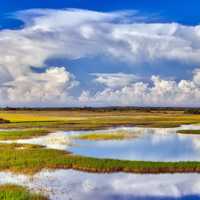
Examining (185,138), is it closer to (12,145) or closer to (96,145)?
(96,145)

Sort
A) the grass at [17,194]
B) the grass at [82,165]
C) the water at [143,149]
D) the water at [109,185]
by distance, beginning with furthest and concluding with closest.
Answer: the water at [143,149] < the grass at [82,165] < the water at [109,185] < the grass at [17,194]

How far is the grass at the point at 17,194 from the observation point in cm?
1798

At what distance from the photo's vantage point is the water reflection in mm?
19853

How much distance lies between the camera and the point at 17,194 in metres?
18.5

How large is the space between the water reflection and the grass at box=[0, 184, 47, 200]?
31.4 inches

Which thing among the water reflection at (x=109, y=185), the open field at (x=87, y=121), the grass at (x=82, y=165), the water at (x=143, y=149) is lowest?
the water reflection at (x=109, y=185)

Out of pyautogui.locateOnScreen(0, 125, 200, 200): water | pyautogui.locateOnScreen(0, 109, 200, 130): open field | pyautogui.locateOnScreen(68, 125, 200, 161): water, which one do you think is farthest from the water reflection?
pyautogui.locateOnScreen(0, 109, 200, 130): open field

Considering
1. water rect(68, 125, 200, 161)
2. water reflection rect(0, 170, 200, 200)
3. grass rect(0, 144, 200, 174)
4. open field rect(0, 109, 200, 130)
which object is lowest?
water reflection rect(0, 170, 200, 200)

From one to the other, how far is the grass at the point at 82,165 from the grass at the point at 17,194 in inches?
215

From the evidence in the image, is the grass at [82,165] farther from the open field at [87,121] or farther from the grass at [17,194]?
the open field at [87,121]

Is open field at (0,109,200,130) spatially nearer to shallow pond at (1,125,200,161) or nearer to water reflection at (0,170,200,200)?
shallow pond at (1,125,200,161)

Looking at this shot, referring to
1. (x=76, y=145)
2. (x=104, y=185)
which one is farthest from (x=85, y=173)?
(x=76, y=145)

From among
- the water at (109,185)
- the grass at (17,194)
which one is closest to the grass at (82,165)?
the water at (109,185)

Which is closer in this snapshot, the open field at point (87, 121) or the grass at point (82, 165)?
the grass at point (82, 165)
